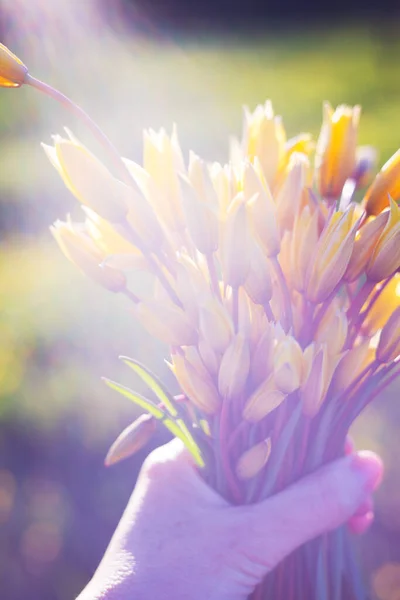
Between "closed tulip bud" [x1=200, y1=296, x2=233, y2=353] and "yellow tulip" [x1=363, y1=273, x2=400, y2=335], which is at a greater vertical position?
"closed tulip bud" [x1=200, y1=296, x2=233, y2=353]

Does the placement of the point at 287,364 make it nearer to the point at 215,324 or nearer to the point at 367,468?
the point at 215,324

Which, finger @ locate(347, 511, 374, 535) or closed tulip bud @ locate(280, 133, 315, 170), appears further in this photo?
finger @ locate(347, 511, 374, 535)

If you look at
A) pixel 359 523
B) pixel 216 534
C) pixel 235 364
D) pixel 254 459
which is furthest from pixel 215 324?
pixel 359 523

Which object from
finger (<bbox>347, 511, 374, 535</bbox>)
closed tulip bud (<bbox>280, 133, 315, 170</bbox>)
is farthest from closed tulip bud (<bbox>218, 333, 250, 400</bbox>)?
finger (<bbox>347, 511, 374, 535</bbox>)

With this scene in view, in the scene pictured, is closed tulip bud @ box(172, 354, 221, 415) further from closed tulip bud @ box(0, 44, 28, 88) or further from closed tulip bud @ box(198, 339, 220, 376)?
closed tulip bud @ box(0, 44, 28, 88)

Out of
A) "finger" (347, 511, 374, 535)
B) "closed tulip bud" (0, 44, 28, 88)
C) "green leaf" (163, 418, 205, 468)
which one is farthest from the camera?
"finger" (347, 511, 374, 535)

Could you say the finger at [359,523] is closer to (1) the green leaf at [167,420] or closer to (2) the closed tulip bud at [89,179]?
(1) the green leaf at [167,420]
